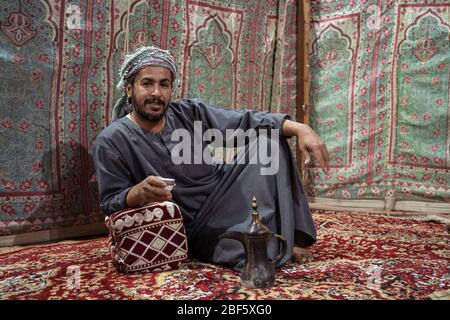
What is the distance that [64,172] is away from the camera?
2709mm

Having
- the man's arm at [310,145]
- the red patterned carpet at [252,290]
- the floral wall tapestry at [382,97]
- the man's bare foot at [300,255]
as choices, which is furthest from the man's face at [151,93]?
the floral wall tapestry at [382,97]

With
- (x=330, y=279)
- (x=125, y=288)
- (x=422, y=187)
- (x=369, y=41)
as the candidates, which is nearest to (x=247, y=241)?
(x=330, y=279)

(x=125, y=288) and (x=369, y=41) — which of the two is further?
(x=369, y=41)

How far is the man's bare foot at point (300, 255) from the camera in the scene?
205 cm

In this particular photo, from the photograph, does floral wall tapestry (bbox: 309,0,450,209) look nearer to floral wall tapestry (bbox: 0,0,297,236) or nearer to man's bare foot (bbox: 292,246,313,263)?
floral wall tapestry (bbox: 0,0,297,236)

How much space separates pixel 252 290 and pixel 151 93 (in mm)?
1041

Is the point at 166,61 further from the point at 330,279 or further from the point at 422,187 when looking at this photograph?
the point at 422,187

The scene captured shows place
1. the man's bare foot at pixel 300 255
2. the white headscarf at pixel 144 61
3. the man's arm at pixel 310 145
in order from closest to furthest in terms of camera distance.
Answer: the man's arm at pixel 310 145 < the man's bare foot at pixel 300 255 < the white headscarf at pixel 144 61

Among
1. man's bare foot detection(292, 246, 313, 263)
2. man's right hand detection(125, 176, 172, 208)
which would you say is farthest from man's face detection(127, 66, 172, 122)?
man's bare foot detection(292, 246, 313, 263)

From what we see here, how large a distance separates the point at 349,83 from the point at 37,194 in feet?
9.31

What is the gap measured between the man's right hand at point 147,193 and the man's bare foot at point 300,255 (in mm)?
672

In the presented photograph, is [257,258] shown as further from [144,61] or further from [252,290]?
[144,61]

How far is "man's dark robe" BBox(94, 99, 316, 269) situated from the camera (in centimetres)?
196

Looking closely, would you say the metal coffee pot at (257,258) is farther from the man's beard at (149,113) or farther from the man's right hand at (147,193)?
the man's beard at (149,113)
